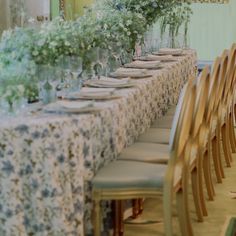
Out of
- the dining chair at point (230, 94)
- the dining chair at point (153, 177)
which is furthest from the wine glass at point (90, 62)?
the dining chair at point (230, 94)

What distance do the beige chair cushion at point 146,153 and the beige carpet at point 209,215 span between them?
0.53 m

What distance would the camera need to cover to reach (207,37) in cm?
915

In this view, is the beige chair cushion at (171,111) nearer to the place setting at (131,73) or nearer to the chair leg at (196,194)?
the place setting at (131,73)

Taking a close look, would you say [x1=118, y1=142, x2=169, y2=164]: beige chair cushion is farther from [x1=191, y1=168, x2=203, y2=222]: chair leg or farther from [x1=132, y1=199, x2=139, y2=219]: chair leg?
[x1=132, y1=199, x2=139, y2=219]: chair leg

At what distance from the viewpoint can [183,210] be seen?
350 centimetres

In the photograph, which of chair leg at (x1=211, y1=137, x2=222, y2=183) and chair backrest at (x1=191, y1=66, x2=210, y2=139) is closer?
chair backrest at (x1=191, y1=66, x2=210, y2=139)

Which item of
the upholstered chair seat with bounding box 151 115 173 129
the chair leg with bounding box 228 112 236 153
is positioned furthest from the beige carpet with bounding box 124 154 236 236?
the chair leg with bounding box 228 112 236 153

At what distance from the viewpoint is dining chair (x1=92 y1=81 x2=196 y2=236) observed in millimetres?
3131

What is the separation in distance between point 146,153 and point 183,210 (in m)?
0.42

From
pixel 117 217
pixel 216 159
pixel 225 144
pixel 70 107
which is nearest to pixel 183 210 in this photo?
pixel 117 217

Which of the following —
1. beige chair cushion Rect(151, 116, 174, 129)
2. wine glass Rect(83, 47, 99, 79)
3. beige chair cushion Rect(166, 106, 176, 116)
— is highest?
wine glass Rect(83, 47, 99, 79)

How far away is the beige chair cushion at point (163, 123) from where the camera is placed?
4617mm

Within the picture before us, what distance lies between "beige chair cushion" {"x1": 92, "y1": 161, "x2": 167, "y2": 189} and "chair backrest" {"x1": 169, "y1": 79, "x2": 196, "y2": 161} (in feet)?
0.43

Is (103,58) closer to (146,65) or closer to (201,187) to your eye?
(146,65)
